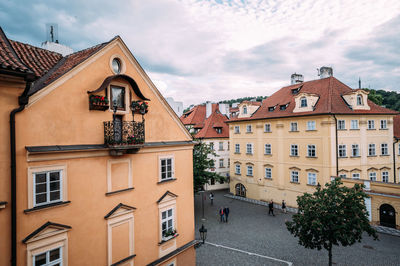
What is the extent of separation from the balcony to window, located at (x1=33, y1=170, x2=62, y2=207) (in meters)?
2.02

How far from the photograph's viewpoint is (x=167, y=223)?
38.7 ft

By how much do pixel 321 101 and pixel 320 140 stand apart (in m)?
4.46

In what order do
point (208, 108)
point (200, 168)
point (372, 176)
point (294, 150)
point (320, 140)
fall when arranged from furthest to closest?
point (208, 108)
point (294, 150)
point (372, 176)
point (200, 168)
point (320, 140)

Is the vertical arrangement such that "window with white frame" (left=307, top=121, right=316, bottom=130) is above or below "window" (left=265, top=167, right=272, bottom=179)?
above

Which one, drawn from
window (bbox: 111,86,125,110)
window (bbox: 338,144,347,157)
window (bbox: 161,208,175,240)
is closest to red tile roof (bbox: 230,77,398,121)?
window (bbox: 338,144,347,157)

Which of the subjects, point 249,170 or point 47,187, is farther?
point 249,170

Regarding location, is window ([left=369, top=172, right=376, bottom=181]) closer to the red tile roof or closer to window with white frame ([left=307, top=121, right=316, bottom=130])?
the red tile roof

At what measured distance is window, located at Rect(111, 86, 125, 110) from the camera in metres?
9.58

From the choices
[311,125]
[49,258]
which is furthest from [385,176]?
[49,258]

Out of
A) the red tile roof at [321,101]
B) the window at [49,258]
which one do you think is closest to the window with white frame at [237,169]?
the red tile roof at [321,101]

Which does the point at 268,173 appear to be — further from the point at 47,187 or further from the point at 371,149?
the point at 47,187

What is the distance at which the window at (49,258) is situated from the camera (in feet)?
23.9

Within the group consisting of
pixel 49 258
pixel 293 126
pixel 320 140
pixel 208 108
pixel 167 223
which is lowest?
pixel 167 223

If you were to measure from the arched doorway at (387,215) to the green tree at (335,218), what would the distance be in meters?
10.9
